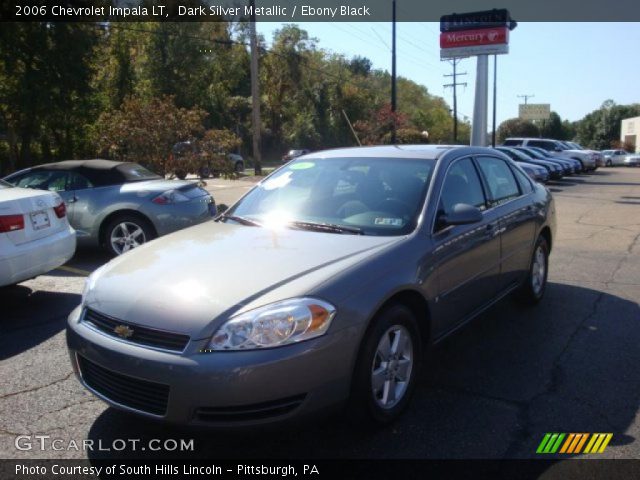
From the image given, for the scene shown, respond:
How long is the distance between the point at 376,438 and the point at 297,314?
0.93m

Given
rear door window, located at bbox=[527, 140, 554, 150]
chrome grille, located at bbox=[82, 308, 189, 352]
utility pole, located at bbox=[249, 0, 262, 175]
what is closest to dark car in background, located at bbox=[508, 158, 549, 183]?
rear door window, located at bbox=[527, 140, 554, 150]

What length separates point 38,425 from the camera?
10.9 feet

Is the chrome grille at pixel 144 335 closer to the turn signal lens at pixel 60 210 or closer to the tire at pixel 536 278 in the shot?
the turn signal lens at pixel 60 210

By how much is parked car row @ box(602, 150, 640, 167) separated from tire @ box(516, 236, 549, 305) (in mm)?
42988

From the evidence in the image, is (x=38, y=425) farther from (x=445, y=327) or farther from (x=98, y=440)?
(x=445, y=327)

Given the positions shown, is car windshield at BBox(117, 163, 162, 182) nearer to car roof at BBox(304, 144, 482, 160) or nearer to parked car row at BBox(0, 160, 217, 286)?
parked car row at BBox(0, 160, 217, 286)

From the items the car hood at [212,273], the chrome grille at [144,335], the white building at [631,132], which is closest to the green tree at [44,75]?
the car hood at [212,273]

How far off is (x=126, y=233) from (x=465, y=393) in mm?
5527

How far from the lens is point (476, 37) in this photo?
95.8ft

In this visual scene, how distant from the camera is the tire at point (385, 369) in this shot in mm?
2994

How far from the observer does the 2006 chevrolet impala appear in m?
2.69

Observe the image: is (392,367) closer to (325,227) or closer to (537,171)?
(325,227)

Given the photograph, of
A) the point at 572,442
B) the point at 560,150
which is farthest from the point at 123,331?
the point at 560,150

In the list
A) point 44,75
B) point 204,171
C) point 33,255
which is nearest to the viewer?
point 33,255
